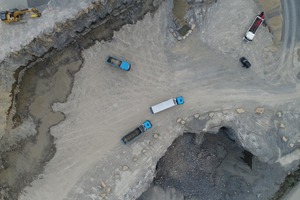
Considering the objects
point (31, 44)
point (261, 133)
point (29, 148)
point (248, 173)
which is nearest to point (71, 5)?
point (31, 44)

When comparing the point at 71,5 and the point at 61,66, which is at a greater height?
the point at 71,5

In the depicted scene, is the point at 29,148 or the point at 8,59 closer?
the point at 8,59

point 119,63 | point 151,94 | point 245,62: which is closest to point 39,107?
point 119,63

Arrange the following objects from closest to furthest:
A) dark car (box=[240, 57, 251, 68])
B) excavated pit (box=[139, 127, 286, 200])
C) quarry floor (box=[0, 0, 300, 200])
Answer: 1. dark car (box=[240, 57, 251, 68])
2. quarry floor (box=[0, 0, 300, 200])
3. excavated pit (box=[139, 127, 286, 200])

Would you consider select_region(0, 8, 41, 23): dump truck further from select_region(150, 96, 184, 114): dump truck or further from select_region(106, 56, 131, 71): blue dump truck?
select_region(150, 96, 184, 114): dump truck

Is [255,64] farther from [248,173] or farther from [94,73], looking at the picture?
[94,73]

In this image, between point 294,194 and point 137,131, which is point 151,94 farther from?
point 294,194

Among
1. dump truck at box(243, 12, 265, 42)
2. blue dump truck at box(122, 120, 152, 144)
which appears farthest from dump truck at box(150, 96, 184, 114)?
dump truck at box(243, 12, 265, 42)
